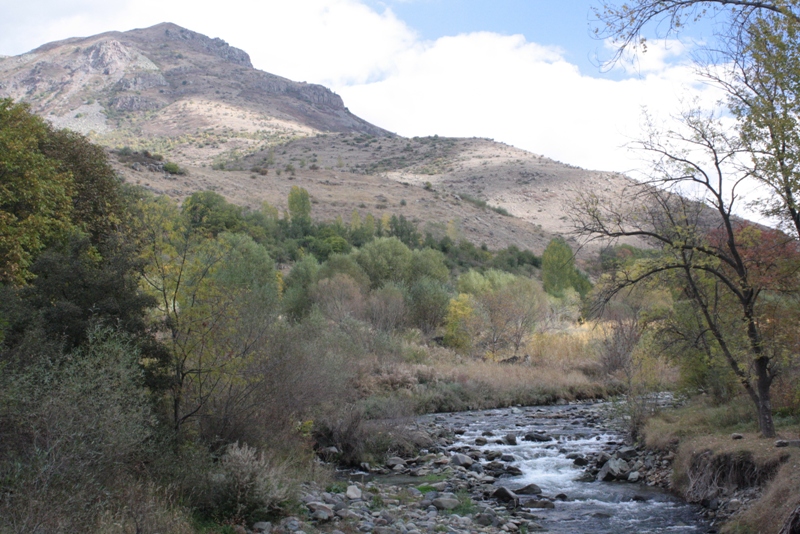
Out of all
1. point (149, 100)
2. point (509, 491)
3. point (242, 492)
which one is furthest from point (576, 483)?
point (149, 100)

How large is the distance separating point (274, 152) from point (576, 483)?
118 metres

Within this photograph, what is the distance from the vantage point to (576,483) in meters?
15.1

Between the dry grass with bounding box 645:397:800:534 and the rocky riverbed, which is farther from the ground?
the dry grass with bounding box 645:397:800:534

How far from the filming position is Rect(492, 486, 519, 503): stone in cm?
1349

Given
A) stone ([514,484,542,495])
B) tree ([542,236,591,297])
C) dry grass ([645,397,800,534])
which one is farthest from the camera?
tree ([542,236,591,297])

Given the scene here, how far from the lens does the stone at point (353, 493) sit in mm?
12853

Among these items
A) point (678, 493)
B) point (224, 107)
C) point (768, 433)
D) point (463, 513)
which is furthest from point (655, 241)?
point (224, 107)

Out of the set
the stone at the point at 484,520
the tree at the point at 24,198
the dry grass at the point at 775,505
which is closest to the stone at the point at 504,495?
the stone at the point at 484,520

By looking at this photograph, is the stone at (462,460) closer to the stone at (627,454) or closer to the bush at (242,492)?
the stone at (627,454)

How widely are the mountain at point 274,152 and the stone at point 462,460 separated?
34.0 metres

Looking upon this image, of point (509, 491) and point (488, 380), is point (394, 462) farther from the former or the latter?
point (488, 380)

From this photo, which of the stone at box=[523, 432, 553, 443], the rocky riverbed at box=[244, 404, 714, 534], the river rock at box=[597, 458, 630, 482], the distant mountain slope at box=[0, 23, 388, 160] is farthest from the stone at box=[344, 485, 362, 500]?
the distant mountain slope at box=[0, 23, 388, 160]

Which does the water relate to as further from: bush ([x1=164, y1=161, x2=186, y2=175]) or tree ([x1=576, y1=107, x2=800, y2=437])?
bush ([x1=164, y1=161, x2=186, y2=175])

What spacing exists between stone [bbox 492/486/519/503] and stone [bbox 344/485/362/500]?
321 centimetres
